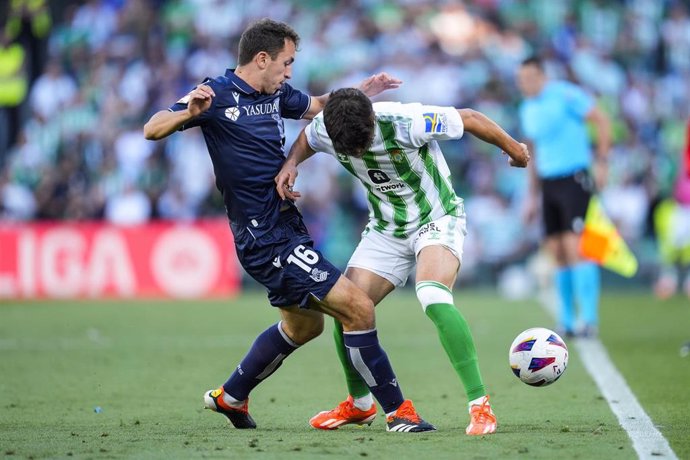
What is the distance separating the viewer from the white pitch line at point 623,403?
5363mm

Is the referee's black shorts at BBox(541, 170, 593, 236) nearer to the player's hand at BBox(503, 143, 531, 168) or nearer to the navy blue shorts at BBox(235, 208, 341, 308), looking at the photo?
the player's hand at BBox(503, 143, 531, 168)

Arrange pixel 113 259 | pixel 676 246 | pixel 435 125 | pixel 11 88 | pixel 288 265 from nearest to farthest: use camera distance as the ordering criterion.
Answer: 1. pixel 435 125
2. pixel 288 265
3. pixel 113 259
4. pixel 676 246
5. pixel 11 88

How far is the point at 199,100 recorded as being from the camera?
19.5 ft

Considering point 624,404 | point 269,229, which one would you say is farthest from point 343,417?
point 624,404

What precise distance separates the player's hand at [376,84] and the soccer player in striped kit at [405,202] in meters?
0.28

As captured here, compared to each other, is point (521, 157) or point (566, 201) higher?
point (521, 157)

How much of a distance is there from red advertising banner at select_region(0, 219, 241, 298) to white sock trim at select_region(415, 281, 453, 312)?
1145cm

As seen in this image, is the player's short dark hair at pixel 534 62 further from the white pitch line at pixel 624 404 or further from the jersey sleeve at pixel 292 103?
the jersey sleeve at pixel 292 103

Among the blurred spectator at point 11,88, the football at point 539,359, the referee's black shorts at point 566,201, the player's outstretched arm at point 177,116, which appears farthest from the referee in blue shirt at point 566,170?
the blurred spectator at point 11,88

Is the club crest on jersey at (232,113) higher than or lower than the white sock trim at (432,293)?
higher

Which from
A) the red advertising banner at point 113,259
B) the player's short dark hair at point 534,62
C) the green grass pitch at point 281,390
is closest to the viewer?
the green grass pitch at point 281,390

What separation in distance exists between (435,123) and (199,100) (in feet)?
3.92

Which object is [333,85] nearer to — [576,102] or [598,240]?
[598,240]

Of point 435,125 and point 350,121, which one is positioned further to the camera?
point 435,125
